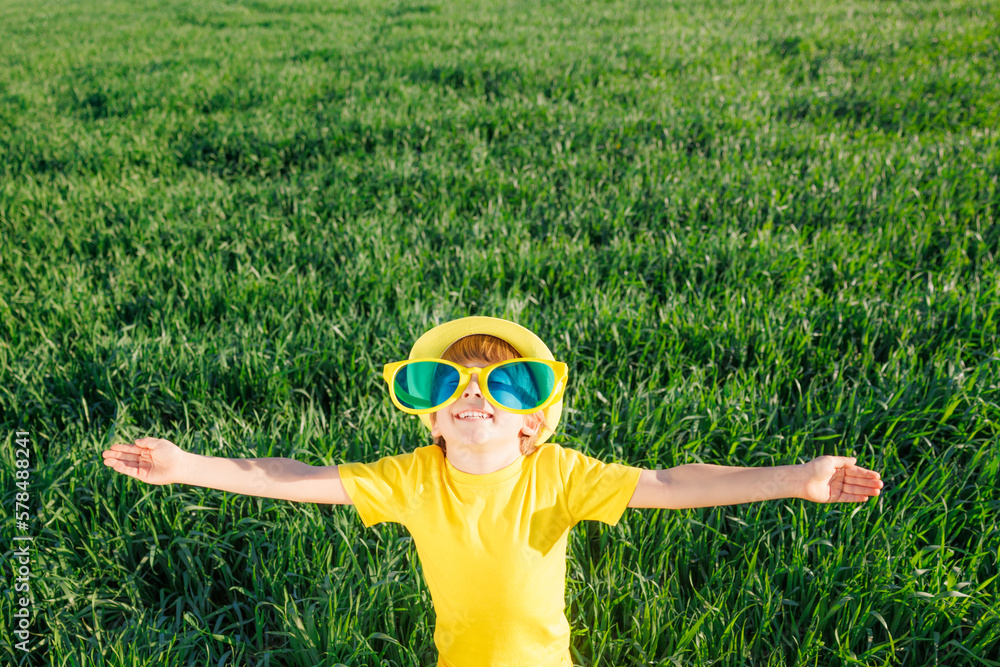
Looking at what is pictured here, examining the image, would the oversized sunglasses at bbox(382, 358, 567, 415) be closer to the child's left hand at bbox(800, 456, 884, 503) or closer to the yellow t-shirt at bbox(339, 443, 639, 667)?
the yellow t-shirt at bbox(339, 443, 639, 667)

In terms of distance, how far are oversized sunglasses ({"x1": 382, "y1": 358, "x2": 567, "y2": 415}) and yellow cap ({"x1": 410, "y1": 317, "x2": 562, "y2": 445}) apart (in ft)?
0.25

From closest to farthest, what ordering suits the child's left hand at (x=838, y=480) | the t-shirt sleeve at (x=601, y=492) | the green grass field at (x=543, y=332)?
the child's left hand at (x=838, y=480) < the t-shirt sleeve at (x=601, y=492) < the green grass field at (x=543, y=332)

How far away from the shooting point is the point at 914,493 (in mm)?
1794

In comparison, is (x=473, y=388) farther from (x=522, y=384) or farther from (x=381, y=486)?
(x=381, y=486)

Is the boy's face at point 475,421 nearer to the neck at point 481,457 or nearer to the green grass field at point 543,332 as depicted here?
the neck at point 481,457

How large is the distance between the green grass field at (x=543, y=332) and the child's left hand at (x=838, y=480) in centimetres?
53

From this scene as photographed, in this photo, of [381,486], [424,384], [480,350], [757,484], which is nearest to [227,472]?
[381,486]

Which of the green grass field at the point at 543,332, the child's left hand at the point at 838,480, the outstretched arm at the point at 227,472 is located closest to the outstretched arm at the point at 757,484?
the child's left hand at the point at 838,480

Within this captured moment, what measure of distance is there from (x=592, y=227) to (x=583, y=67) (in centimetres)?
387

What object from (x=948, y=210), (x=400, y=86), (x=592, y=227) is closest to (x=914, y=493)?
(x=592, y=227)

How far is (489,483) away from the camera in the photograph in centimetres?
119

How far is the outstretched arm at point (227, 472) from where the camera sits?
46.7 inches

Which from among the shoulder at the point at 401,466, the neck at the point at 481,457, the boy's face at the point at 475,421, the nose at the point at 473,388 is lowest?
the shoulder at the point at 401,466

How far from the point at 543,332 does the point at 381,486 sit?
1419 millimetres
